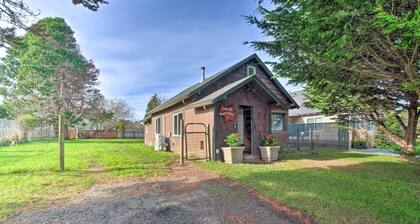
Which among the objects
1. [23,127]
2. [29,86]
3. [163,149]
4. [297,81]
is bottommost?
[163,149]

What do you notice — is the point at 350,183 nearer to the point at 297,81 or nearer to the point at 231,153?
the point at 297,81

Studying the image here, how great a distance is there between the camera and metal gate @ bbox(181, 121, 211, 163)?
9242mm

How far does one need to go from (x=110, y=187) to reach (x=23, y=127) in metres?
11.0

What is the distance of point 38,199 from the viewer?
443 centimetres

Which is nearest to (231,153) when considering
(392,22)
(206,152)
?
(206,152)

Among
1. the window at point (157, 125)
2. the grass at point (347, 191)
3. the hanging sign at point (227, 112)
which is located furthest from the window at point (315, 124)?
the window at point (157, 125)

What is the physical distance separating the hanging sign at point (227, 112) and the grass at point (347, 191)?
2.47 metres

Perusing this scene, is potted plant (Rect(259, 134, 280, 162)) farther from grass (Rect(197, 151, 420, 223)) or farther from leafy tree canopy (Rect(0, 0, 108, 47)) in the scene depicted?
leafy tree canopy (Rect(0, 0, 108, 47))

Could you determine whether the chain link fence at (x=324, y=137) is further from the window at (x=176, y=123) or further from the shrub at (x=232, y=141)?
the window at (x=176, y=123)

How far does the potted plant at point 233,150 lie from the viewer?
339 inches

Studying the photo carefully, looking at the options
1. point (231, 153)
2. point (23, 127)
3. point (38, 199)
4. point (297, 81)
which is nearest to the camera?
point (38, 199)

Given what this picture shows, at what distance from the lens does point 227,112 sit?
930cm

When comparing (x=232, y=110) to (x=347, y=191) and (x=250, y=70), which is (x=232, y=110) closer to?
(x=347, y=191)

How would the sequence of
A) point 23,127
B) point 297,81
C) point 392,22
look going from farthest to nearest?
point 23,127, point 297,81, point 392,22
